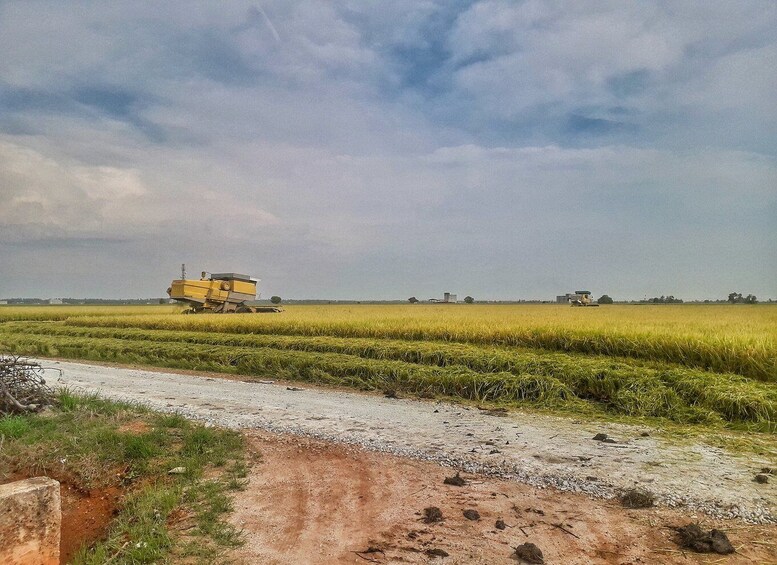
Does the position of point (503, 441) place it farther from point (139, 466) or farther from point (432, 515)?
point (139, 466)

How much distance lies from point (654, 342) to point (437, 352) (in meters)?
5.19

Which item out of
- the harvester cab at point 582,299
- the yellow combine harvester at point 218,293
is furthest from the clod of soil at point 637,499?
the harvester cab at point 582,299

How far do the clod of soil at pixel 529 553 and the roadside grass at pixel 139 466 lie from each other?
7.87 feet

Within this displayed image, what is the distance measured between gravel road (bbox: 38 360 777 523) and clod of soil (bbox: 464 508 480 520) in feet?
3.46

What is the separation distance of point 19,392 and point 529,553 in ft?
29.1

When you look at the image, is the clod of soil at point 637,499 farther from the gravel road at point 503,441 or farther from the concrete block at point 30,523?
the concrete block at point 30,523

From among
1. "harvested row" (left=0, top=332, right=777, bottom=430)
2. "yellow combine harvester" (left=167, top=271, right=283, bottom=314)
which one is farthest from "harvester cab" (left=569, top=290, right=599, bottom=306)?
"harvested row" (left=0, top=332, right=777, bottom=430)

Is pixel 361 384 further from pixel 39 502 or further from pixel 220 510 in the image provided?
pixel 39 502

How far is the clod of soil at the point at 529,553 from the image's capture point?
3.88 metres

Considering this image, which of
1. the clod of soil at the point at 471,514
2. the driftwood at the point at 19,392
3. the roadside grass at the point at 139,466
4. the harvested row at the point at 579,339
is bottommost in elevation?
the roadside grass at the point at 139,466

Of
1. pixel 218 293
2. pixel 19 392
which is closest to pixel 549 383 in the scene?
pixel 19 392

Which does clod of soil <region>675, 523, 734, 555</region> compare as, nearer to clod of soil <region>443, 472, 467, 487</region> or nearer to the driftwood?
clod of soil <region>443, 472, 467, 487</region>

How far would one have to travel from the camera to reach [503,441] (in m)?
7.11

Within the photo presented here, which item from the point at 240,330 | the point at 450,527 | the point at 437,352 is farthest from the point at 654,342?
the point at 240,330
